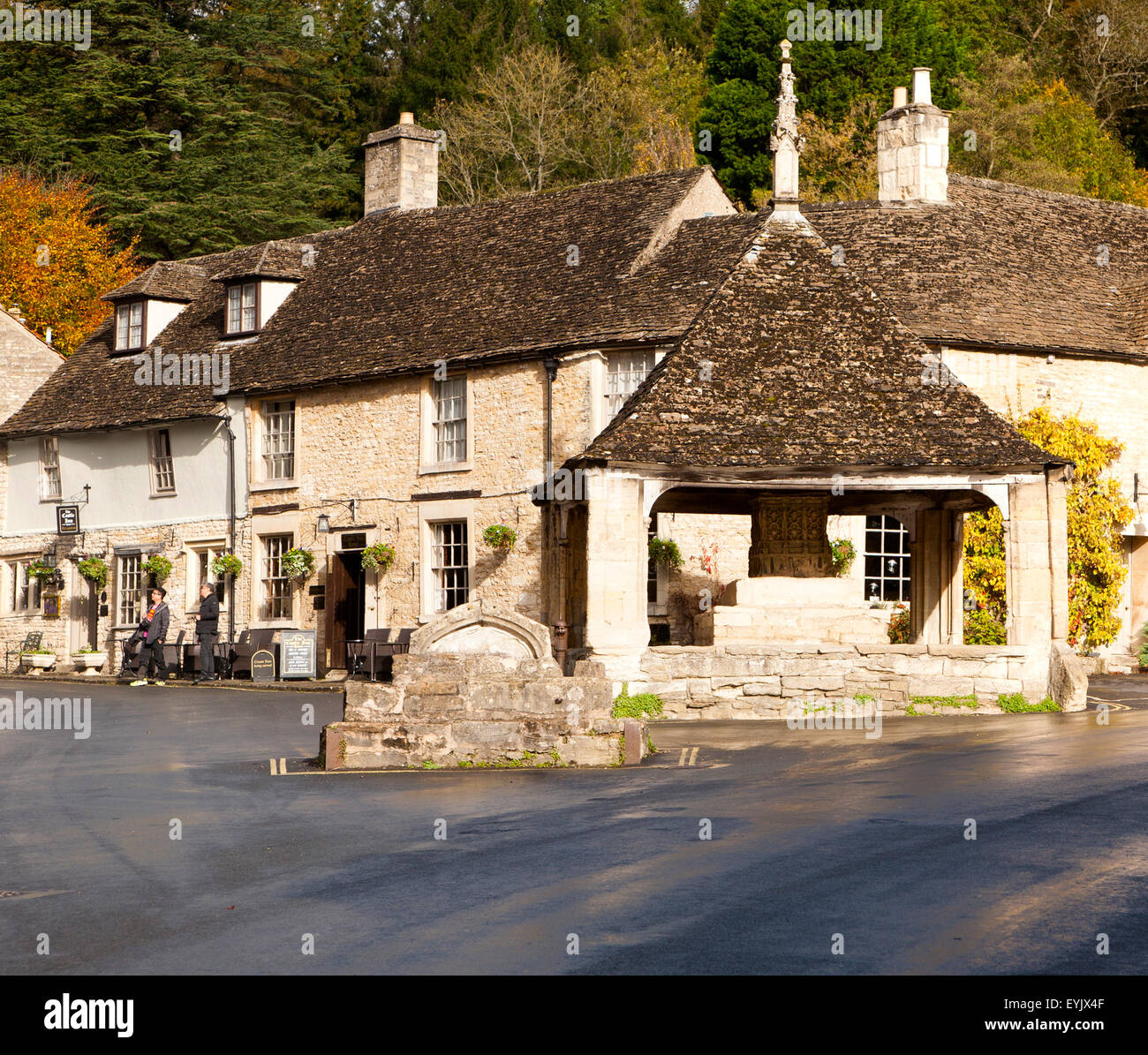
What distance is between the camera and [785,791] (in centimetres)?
1278

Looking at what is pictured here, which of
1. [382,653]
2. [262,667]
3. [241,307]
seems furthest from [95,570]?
[382,653]

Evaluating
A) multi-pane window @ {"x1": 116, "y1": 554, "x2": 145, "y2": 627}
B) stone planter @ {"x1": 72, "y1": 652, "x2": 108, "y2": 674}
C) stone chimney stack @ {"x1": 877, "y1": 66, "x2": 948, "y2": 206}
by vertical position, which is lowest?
stone planter @ {"x1": 72, "y1": 652, "x2": 108, "y2": 674}

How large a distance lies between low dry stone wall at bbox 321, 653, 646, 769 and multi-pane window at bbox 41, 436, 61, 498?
24972 mm

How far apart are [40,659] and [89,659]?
4.85 ft

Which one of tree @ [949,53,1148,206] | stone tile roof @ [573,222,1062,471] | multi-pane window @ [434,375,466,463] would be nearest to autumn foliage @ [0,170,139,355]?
multi-pane window @ [434,375,466,463]

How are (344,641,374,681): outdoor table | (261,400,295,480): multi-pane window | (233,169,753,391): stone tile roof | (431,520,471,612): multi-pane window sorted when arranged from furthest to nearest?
(261,400,295,480): multi-pane window, (431,520,471,612): multi-pane window, (233,169,753,391): stone tile roof, (344,641,374,681): outdoor table

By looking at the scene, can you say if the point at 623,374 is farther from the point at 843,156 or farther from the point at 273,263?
the point at 843,156

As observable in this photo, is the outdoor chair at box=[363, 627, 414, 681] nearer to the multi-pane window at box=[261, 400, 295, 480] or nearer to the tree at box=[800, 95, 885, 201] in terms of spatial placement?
the multi-pane window at box=[261, 400, 295, 480]

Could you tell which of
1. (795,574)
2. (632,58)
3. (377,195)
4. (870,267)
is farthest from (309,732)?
(632,58)

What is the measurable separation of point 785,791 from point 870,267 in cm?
1949

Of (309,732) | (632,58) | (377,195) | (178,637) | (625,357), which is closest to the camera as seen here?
Result: (309,732)

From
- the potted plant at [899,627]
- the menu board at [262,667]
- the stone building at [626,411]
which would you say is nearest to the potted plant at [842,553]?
the stone building at [626,411]

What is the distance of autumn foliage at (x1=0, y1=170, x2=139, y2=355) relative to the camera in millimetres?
44875
